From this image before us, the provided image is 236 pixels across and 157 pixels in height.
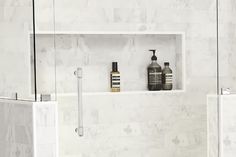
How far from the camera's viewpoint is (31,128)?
173 centimetres

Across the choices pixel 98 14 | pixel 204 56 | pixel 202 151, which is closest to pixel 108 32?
pixel 98 14

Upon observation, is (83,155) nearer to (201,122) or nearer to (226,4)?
(201,122)

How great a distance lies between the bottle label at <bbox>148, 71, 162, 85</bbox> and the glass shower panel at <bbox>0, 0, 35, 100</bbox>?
98cm

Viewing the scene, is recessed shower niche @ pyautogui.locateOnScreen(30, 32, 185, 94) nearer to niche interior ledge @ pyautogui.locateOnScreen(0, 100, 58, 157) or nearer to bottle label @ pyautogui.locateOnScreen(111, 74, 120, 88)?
bottle label @ pyautogui.locateOnScreen(111, 74, 120, 88)

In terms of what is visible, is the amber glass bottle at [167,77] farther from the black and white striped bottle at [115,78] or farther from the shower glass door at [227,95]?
the shower glass door at [227,95]

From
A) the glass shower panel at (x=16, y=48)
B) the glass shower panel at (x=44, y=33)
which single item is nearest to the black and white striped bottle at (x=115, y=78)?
the glass shower panel at (x=44, y=33)

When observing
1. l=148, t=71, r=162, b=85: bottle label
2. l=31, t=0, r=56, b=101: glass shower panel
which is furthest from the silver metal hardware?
l=148, t=71, r=162, b=85: bottle label

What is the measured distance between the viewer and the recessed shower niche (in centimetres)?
257

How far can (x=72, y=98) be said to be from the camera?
253cm

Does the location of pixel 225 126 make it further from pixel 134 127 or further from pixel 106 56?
pixel 106 56

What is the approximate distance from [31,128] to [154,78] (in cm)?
107

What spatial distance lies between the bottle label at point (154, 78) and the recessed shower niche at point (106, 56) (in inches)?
2.0

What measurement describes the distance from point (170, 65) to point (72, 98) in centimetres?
60

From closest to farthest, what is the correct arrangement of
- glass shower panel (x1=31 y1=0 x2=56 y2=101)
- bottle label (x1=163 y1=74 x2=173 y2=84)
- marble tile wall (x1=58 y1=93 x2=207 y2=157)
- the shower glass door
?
the shower glass door → glass shower panel (x1=31 y1=0 x2=56 y2=101) → marble tile wall (x1=58 y1=93 x2=207 y2=157) → bottle label (x1=163 y1=74 x2=173 y2=84)
